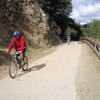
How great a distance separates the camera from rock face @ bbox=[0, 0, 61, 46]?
13.8 m

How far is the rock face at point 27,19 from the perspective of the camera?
13844 millimetres

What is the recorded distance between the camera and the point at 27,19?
15.5m

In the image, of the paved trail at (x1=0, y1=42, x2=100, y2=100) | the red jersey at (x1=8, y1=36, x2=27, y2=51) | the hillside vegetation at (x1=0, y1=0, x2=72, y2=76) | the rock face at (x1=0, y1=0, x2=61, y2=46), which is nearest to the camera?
the paved trail at (x1=0, y1=42, x2=100, y2=100)

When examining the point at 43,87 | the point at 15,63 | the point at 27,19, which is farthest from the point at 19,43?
the point at 27,19

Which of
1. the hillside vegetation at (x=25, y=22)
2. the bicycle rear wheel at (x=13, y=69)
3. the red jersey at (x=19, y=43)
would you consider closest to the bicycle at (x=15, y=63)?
the bicycle rear wheel at (x=13, y=69)

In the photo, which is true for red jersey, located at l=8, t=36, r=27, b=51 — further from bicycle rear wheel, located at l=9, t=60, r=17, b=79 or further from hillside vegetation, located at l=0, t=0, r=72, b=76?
hillside vegetation, located at l=0, t=0, r=72, b=76

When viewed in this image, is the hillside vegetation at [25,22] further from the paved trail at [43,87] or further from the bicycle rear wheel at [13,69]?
the paved trail at [43,87]

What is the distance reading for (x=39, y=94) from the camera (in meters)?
4.10

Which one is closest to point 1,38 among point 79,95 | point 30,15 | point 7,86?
point 30,15

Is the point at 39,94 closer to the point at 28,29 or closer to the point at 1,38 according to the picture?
the point at 1,38

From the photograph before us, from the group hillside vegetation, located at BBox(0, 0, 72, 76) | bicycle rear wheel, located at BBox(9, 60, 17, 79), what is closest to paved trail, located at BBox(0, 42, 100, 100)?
bicycle rear wheel, located at BBox(9, 60, 17, 79)

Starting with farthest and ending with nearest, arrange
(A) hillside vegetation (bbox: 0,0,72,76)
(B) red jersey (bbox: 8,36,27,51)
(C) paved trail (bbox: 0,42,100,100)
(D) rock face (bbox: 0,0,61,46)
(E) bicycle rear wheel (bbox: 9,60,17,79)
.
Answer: (D) rock face (bbox: 0,0,61,46) → (A) hillside vegetation (bbox: 0,0,72,76) → (B) red jersey (bbox: 8,36,27,51) → (E) bicycle rear wheel (bbox: 9,60,17,79) → (C) paved trail (bbox: 0,42,100,100)

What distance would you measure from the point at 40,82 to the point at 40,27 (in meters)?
12.0

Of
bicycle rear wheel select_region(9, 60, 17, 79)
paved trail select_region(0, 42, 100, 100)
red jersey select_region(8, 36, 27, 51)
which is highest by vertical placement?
red jersey select_region(8, 36, 27, 51)
